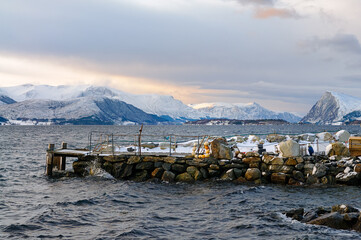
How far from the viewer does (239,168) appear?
97.9ft

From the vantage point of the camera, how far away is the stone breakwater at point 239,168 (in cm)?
2783

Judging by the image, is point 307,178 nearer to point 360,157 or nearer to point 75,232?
point 360,157

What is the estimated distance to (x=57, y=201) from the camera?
73.2ft

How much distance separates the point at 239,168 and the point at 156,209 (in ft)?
38.3

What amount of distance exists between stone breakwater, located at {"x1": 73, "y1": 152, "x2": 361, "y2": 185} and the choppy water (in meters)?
1.43

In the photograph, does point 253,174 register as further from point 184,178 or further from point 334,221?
point 334,221

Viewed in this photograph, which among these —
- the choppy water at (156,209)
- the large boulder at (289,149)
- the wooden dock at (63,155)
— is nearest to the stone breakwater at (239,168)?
the wooden dock at (63,155)

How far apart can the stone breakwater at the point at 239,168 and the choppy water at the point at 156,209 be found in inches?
56.3

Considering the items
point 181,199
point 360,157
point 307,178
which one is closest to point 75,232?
point 181,199

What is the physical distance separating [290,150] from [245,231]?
52.8 feet

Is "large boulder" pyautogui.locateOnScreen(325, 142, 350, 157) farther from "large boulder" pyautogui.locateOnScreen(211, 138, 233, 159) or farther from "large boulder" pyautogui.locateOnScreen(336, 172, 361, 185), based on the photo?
"large boulder" pyautogui.locateOnScreen(211, 138, 233, 159)

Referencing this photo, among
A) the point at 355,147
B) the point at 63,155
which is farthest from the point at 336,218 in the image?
the point at 63,155

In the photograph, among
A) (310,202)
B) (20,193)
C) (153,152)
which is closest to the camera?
(310,202)

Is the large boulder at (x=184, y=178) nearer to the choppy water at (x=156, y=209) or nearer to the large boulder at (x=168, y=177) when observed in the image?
the large boulder at (x=168, y=177)
